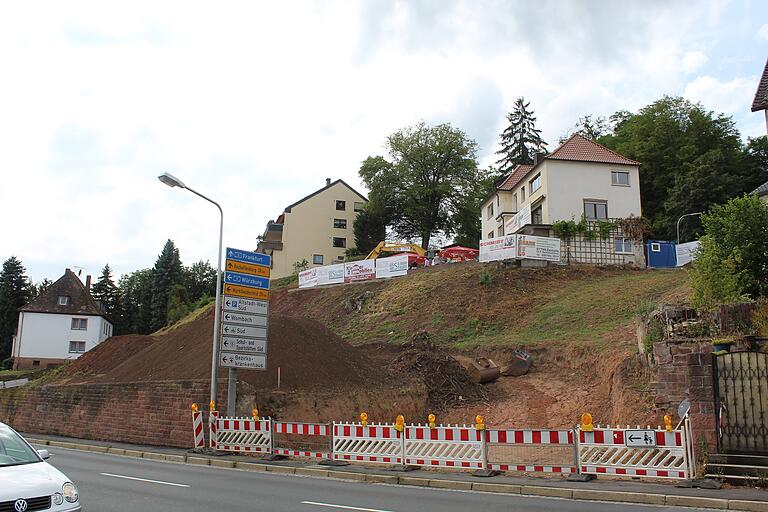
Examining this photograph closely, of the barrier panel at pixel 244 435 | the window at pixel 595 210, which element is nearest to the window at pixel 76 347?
the window at pixel 595 210

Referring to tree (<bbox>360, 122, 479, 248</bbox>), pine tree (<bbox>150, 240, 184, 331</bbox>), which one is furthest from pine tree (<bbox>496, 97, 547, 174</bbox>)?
pine tree (<bbox>150, 240, 184, 331</bbox>)

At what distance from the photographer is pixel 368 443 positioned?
1470 centimetres

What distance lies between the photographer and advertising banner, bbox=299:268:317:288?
50.2 m

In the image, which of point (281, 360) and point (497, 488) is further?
point (281, 360)

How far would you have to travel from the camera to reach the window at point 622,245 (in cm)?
4259

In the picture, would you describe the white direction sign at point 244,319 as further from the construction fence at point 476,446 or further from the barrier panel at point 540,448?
the barrier panel at point 540,448

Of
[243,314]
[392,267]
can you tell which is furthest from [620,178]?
[243,314]

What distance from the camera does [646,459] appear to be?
1159 centimetres

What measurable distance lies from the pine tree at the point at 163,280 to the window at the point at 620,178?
5897 centimetres

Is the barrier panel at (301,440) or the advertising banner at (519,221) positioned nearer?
the barrier panel at (301,440)

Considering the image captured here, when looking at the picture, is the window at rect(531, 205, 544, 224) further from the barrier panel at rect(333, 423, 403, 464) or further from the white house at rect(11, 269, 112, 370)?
the white house at rect(11, 269, 112, 370)

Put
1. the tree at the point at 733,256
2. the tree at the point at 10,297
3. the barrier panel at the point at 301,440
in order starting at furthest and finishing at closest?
the tree at the point at 10,297, the tree at the point at 733,256, the barrier panel at the point at 301,440

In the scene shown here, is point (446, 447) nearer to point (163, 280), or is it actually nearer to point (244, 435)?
point (244, 435)

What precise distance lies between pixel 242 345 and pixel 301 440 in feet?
10.6
